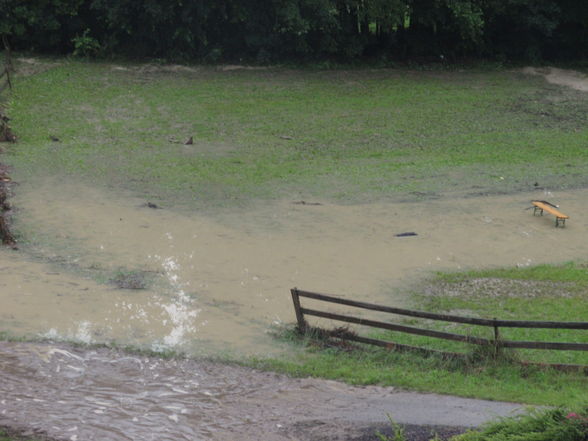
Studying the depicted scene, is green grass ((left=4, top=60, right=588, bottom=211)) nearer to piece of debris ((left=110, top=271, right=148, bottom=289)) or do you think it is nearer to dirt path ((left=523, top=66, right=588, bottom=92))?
dirt path ((left=523, top=66, right=588, bottom=92))

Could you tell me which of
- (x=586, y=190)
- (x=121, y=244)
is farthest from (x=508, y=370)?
(x=586, y=190)

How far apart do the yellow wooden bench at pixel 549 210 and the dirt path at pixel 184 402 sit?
10405 millimetres

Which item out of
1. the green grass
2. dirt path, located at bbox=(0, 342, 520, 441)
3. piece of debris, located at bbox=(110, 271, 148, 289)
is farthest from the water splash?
the green grass

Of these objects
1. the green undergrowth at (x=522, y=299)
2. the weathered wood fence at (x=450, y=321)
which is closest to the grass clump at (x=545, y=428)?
the weathered wood fence at (x=450, y=321)

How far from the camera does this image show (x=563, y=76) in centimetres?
3894

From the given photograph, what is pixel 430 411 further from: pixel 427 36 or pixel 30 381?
pixel 427 36

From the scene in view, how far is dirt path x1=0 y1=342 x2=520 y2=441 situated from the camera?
11.9m

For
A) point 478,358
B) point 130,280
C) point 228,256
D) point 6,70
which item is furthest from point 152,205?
point 6,70

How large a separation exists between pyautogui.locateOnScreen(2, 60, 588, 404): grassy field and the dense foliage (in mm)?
1721

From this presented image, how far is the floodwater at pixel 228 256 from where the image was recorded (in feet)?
53.4

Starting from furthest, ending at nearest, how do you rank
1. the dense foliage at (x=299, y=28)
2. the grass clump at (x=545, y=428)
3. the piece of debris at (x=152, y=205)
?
the dense foliage at (x=299, y=28) → the piece of debris at (x=152, y=205) → the grass clump at (x=545, y=428)

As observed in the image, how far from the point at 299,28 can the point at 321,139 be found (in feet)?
29.7

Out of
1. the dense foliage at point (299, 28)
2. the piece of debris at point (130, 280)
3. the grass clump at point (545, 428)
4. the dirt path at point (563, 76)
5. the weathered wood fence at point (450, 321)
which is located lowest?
the piece of debris at point (130, 280)

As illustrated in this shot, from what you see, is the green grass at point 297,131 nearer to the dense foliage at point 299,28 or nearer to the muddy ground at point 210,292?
the dense foliage at point 299,28
